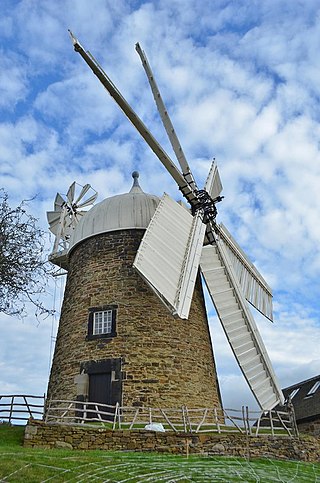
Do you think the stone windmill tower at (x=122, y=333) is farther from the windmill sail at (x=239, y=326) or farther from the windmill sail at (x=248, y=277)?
the windmill sail at (x=248, y=277)

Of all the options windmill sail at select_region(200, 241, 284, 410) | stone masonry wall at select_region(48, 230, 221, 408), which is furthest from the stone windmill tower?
windmill sail at select_region(200, 241, 284, 410)

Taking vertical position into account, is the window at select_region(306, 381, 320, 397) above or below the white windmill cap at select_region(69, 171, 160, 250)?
below

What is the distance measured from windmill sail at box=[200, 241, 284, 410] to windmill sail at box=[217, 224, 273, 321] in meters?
1.06

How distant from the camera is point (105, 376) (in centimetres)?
1611

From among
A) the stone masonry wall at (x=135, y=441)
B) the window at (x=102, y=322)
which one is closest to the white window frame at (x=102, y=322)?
the window at (x=102, y=322)

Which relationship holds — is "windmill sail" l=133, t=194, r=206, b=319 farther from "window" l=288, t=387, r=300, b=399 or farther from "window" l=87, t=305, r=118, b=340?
"window" l=288, t=387, r=300, b=399

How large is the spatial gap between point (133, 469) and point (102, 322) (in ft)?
25.6

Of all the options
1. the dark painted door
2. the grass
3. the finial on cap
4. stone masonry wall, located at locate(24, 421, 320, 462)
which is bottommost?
the grass

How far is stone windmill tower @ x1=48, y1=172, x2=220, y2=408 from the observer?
1588cm

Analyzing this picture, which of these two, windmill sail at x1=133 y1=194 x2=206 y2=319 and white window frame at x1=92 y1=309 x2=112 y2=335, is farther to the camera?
white window frame at x1=92 y1=309 x2=112 y2=335

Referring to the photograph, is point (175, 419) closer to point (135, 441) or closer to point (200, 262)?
point (135, 441)

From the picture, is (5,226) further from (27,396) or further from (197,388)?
(197,388)

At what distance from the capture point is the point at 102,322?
17.0m

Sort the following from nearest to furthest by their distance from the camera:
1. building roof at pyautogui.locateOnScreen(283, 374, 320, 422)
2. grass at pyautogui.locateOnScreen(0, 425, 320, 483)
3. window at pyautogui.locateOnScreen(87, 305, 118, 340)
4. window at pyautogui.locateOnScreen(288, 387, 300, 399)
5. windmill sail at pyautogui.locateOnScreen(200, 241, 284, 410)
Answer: grass at pyautogui.locateOnScreen(0, 425, 320, 483)
windmill sail at pyautogui.locateOnScreen(200, 241, 284, 410)
window at pyautogui.locateOnScreen(87, 305, 118, 340)
building roof at pyautogui.locateOnScreen(283, 374, 320, 422)
window at pyautogui.locateOnScreen(288, 387, 300, 399)
